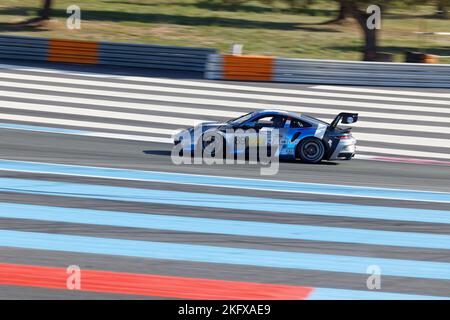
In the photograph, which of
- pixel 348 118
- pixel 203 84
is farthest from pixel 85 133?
pixel 203 84

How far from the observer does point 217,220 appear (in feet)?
36.6

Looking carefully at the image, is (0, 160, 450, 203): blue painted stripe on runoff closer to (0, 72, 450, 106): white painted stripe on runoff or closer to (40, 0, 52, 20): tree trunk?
(0, 72, 450, 106): white painted stripe on runoff

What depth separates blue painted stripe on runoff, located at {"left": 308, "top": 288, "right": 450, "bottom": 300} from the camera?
829 centimetres

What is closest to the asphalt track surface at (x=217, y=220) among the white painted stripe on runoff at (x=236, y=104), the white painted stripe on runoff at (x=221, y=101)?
the white painted stripe on runoff at (x=236, y=104)

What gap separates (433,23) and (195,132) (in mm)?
31970

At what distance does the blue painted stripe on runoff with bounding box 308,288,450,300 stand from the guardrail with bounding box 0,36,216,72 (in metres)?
16.8

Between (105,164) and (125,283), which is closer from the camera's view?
(125,283)

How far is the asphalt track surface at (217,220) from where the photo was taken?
8906 millimetres

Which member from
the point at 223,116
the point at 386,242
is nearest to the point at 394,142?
the point at 223,116

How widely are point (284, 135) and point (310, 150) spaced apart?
62 cm

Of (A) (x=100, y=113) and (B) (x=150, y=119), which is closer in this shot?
(B) (x=150, y=119)

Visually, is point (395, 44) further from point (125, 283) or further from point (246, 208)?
point (125, 283)

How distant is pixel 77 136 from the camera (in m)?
17.1

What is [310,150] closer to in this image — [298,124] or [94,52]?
[298,124]
